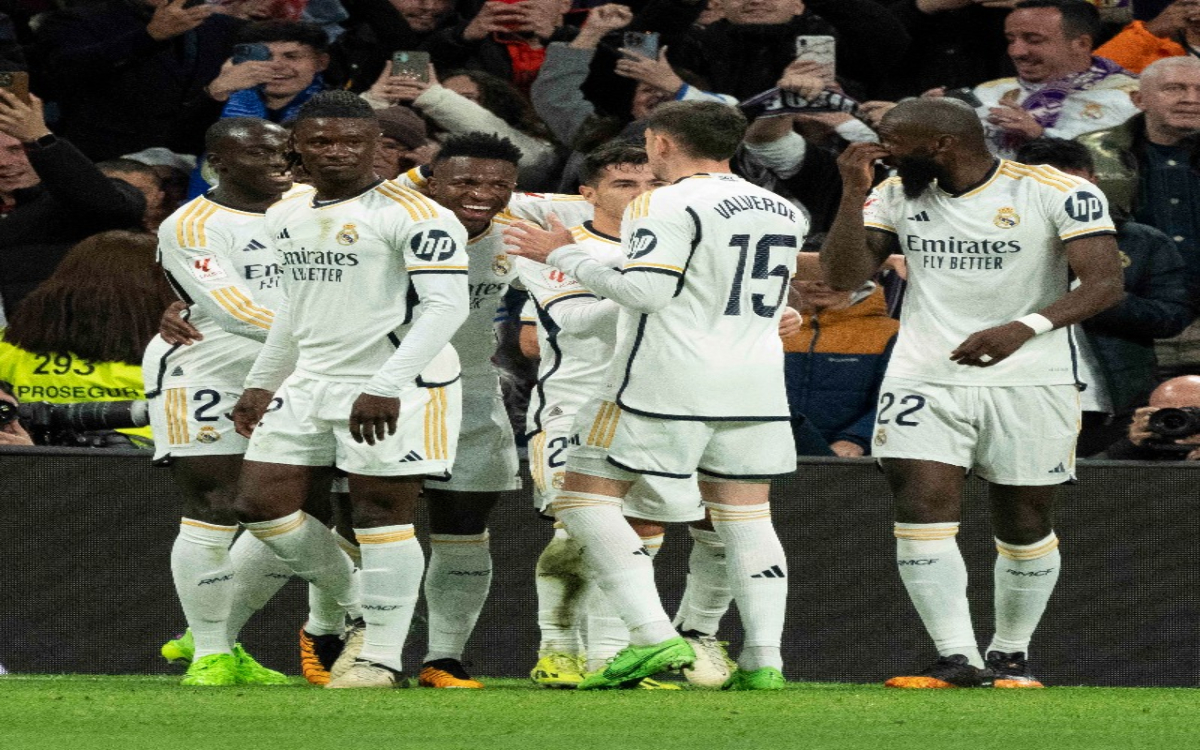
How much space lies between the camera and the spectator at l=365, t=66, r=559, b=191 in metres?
9.73

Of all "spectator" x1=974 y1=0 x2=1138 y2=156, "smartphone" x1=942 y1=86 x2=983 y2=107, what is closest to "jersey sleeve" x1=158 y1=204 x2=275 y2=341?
"smartphone" x1=942 y1=86 x2=983 y2=107

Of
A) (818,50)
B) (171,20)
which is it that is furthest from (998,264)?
(171,20)

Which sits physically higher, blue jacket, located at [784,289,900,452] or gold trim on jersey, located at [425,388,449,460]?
gold trim on jersey, located at [425,388,449,460]

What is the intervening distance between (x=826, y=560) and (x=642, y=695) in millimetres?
2349

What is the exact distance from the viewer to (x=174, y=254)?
6934 mm

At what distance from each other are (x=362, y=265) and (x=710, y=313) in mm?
1063

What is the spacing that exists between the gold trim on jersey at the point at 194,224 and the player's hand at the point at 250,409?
599 millimetres

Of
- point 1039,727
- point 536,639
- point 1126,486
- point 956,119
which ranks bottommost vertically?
point 536,639

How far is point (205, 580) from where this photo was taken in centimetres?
695

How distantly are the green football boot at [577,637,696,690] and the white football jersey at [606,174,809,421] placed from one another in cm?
69

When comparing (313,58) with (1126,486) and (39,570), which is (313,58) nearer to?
(39,570)

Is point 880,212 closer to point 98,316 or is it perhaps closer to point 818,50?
point 818,50

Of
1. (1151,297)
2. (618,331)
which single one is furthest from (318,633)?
(1151,297)

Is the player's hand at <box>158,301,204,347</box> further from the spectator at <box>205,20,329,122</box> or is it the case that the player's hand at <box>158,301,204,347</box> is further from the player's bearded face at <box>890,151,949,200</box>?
the spectator at <box>205,20,329,122</box>
